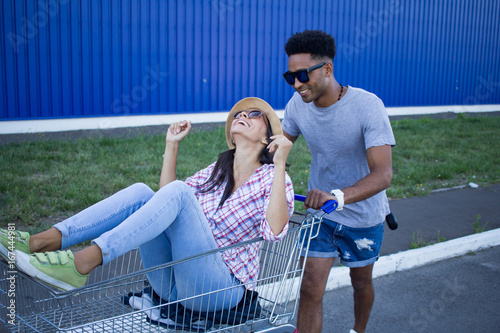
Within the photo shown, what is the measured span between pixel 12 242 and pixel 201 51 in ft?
29.1

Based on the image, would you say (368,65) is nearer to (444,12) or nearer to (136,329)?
(444,12)

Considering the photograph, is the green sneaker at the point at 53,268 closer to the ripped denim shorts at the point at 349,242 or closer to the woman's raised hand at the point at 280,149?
the woman's raised hand at the point at 280,149

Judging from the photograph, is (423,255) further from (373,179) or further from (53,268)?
(53,268)

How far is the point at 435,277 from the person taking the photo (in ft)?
16.3

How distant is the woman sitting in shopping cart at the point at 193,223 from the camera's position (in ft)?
7.23

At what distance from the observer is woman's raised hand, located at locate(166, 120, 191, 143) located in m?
3.13

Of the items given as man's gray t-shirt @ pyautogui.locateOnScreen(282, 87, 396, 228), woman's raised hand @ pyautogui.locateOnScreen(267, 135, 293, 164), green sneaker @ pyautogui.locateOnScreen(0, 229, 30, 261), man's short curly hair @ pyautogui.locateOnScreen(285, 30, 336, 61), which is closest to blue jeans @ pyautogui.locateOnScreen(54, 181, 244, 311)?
green sneaker @ pyautogui.locateOnScreen(0, 229, 30, 261)

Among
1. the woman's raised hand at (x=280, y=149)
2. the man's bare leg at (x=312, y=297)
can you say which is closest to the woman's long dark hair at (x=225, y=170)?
the woman's raised hand at (x=280, y=149)

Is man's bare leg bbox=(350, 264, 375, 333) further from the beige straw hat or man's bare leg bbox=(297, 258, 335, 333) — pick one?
the beige straw hat

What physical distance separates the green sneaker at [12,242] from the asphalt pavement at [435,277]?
2.49 m

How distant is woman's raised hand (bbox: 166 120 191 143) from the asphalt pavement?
193cm

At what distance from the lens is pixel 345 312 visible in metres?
4.20

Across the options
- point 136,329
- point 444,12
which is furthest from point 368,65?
point 136,329

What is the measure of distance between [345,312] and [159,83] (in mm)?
7107
